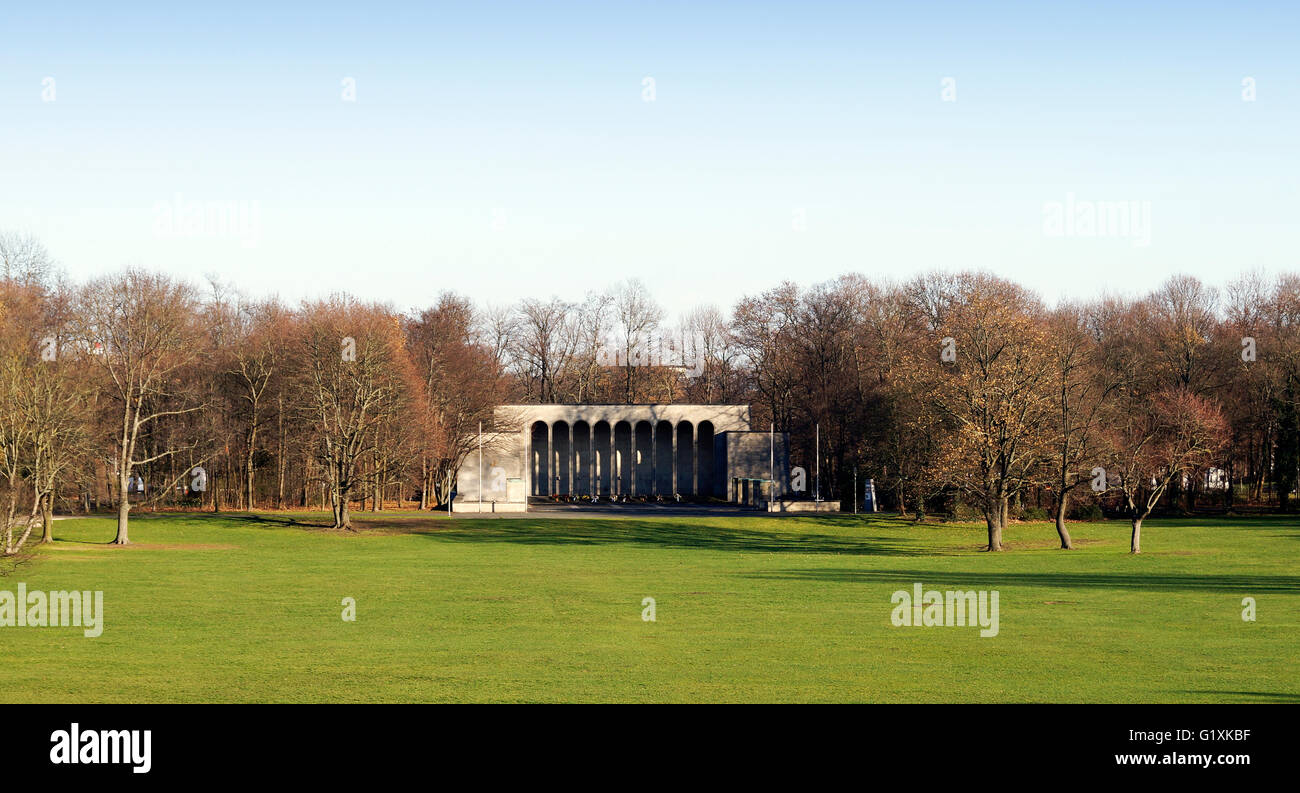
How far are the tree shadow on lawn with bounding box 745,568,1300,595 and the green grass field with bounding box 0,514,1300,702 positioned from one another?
0.83 ft

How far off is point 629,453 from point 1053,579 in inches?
2989

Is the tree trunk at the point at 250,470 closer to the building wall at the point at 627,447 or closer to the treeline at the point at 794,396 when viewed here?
the treeline at the point at 794,396

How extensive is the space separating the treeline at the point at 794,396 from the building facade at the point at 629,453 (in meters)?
3.46

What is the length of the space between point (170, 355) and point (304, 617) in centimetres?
3839

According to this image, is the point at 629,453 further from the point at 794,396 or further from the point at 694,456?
the point at 794,396

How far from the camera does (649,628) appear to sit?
85.7ft

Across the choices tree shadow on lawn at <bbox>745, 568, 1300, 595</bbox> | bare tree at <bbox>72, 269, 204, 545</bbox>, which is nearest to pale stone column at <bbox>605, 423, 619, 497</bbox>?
bare tree at <bbox>72, 269, 204, 545</bbox>

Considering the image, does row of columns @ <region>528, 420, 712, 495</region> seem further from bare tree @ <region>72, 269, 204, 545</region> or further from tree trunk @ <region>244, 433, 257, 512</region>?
bare tree @ <region>72, 269, 204, 545</region>

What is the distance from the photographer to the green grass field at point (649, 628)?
18.6 meters

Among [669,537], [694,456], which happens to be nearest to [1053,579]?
[669,537]

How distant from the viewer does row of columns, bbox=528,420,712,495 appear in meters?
108

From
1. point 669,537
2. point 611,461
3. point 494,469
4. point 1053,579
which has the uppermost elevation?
point 611,461
